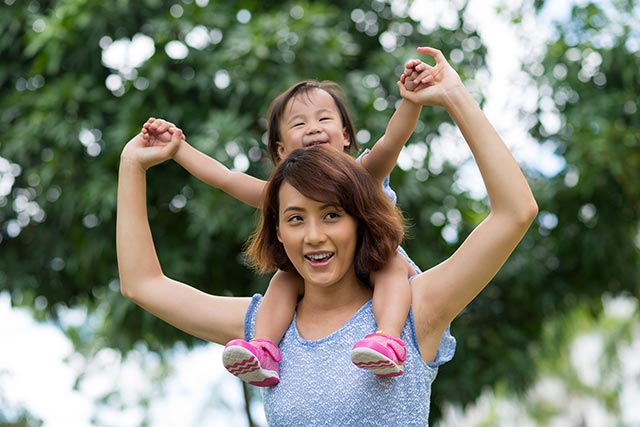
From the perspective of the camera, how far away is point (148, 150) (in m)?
2.74

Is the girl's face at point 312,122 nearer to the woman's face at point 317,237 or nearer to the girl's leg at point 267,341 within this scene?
the girl's leg at point 267,341

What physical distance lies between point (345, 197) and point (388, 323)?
30 centimetres

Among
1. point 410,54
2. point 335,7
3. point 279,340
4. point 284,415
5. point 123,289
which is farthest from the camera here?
point 335,7

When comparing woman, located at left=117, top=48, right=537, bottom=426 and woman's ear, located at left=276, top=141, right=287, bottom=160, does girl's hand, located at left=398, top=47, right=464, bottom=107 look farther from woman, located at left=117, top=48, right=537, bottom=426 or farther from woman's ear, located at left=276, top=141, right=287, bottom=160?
woman's ear, located at left=276, top=141, right=287, bottom=160

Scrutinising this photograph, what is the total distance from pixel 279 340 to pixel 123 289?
1.51 ft

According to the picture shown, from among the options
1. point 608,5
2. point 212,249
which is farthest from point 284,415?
point 608,5

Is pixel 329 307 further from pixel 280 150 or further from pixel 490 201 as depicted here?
pixel 280 150

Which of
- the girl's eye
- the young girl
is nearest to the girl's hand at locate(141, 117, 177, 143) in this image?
the young girl

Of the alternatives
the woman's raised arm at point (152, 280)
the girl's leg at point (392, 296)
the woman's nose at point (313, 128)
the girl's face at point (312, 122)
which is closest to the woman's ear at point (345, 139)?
the girl's face at point (312, 122)

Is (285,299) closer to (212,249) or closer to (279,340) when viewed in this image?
(279,340)

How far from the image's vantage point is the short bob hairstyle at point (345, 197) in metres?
2.39

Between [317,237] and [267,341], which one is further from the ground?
[317,237]

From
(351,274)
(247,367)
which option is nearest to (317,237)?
(351,274)

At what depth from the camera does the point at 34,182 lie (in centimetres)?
666
